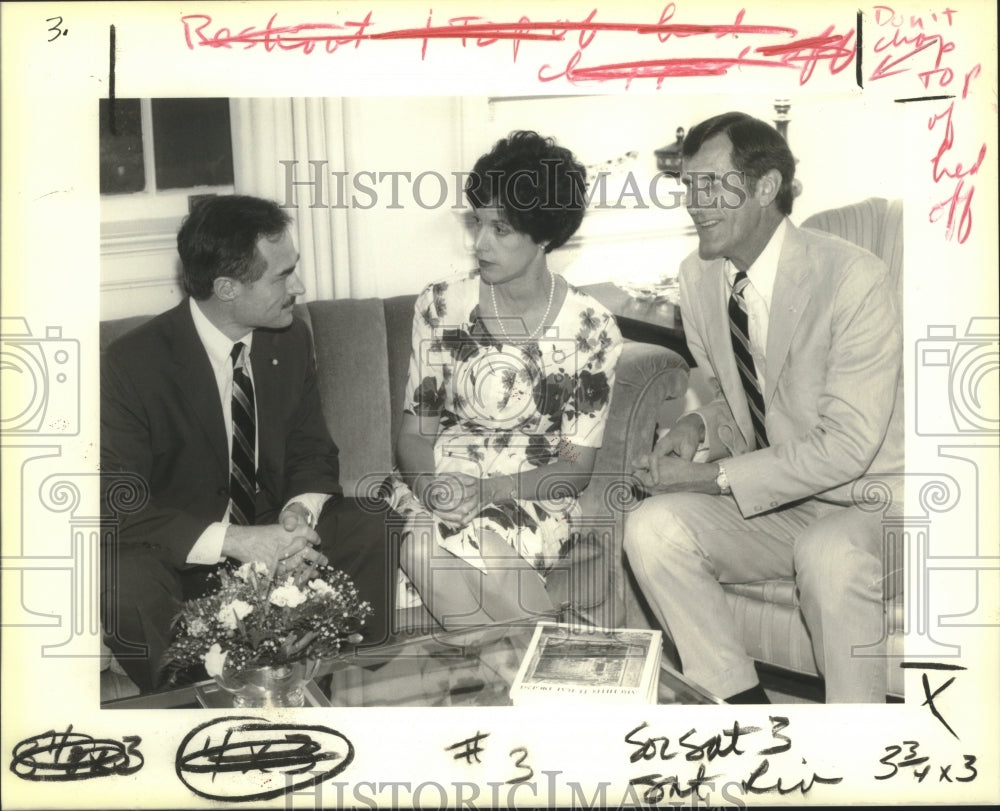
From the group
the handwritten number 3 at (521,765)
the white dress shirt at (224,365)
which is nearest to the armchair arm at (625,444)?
the handwritten number 3 at (521,765)

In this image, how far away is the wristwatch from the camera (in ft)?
9.44

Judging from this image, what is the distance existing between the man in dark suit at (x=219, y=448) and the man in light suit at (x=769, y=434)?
0.76 m

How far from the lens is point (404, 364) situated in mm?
3111

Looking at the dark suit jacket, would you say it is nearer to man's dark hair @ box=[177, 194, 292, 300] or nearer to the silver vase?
man's dark hair @ box=[177, 194, 292, 300]

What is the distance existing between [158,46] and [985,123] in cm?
182

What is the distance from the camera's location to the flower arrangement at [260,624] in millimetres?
2367

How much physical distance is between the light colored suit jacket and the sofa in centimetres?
24

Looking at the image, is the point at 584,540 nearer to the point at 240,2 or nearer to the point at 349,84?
the point at 349,84

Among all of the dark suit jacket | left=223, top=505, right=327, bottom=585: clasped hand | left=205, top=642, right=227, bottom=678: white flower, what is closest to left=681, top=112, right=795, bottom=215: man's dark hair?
the dark suit jacket

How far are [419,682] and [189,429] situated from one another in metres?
0.83

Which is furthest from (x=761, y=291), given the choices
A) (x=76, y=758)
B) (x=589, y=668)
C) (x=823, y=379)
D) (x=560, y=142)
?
(x=76, y=758)

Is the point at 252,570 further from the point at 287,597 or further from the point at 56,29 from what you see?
the point at 56,29

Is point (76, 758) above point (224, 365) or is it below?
below

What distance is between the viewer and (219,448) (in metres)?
2.85
